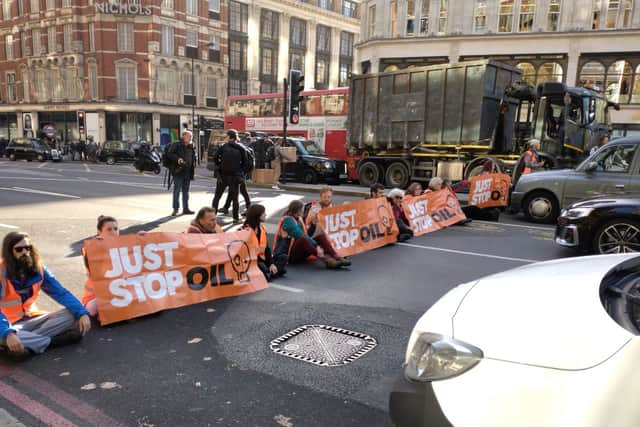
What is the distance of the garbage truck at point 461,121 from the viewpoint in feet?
46.3

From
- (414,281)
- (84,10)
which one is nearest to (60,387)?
(414,281)

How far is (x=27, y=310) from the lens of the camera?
4.02 metres

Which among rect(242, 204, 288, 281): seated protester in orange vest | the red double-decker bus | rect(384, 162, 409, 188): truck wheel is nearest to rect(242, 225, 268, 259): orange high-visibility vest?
rect(242, 204, 288, 281): seated protester in orange vest

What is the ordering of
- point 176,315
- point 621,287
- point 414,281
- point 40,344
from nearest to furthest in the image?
point 621,287 → point 40,344 → point 176,315 → point 414,281

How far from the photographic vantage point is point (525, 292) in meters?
2.25

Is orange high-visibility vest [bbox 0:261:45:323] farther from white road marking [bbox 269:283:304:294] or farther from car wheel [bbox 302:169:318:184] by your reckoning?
car wheel [bbox 302:169:318:184]

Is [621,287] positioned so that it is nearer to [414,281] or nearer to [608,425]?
[608,425]

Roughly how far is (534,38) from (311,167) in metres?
20.1

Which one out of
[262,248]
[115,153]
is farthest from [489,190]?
[115,153]

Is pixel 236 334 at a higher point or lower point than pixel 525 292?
lower

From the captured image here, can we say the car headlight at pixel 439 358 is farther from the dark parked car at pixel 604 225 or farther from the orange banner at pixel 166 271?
the dark parked car at pixel 604 225

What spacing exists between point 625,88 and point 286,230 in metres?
31.4

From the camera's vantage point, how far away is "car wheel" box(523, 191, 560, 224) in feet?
34.1

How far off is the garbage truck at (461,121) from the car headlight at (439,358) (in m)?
11.5
